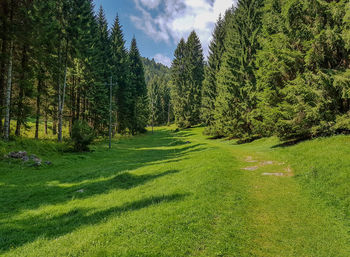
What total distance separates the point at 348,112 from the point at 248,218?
38.0 ft

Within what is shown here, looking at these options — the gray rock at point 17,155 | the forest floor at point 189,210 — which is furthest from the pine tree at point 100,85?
the forest floor at point 189,210

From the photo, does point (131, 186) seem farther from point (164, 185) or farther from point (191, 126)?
point (191, 126)

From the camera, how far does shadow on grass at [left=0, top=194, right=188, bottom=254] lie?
5.19 meters

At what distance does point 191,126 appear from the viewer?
58.2 m

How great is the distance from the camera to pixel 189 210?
605cm

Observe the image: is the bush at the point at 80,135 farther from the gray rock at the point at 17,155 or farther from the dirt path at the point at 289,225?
the dirt path at the point at 289,225

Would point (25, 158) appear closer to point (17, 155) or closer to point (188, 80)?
point (17, 155)

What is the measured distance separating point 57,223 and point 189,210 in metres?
4.24

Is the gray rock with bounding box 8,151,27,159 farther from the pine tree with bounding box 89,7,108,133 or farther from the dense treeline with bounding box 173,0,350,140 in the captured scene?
the dense treeline with bounding box 173,0,350,140

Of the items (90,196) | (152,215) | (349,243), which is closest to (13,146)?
(90,196)

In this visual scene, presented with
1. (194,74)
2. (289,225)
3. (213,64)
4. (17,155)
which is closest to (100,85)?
(17,155)

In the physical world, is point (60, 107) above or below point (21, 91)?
below

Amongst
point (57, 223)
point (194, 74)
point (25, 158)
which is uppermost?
point (194, 74)

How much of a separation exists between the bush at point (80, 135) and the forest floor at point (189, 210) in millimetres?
7489
